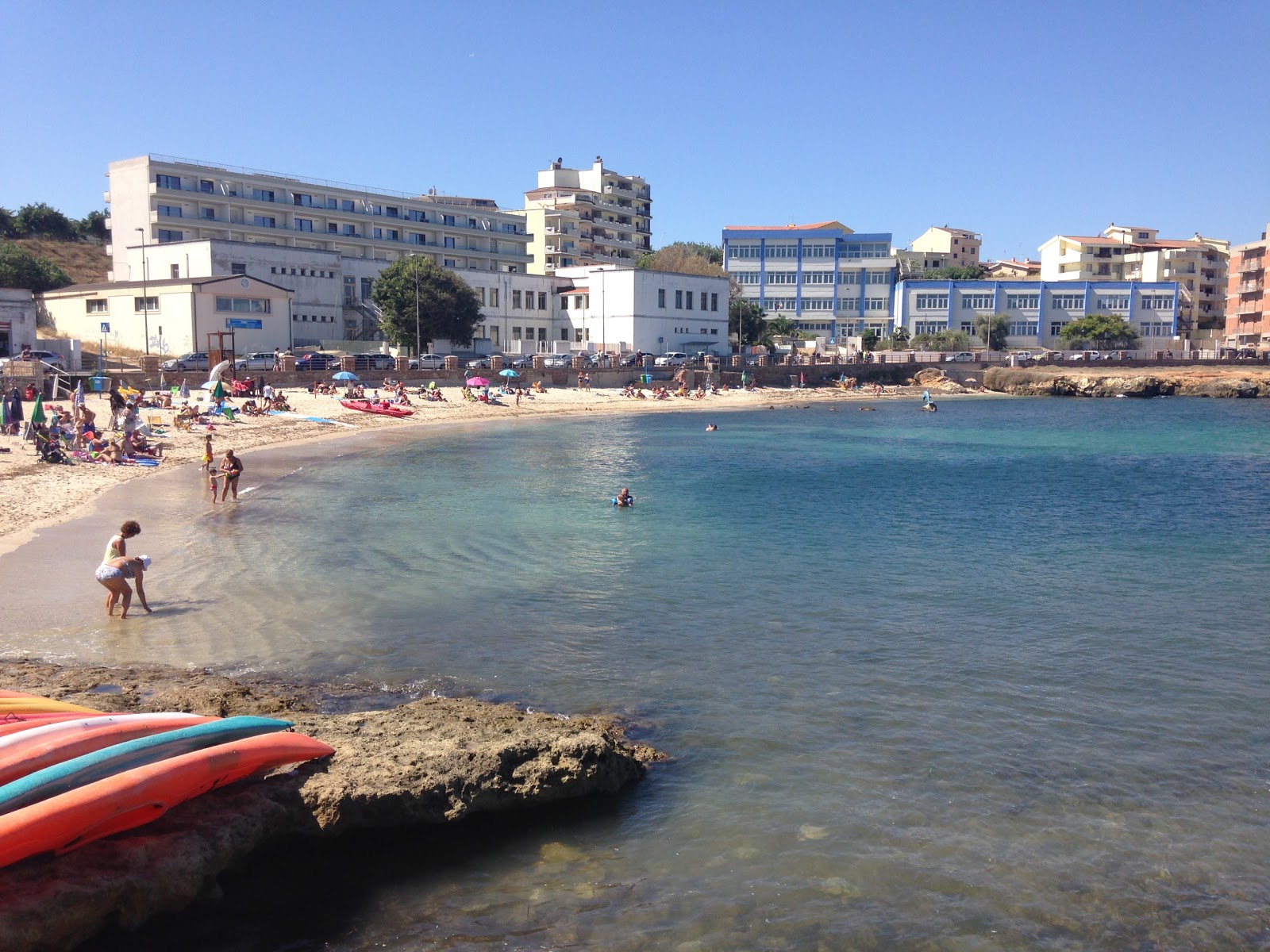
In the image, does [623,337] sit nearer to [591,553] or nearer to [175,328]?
[175,328]

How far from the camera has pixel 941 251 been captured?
440ft

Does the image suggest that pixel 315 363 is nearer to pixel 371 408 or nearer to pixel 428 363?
pixel 371 408

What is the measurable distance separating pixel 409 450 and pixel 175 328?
27432 millimetres

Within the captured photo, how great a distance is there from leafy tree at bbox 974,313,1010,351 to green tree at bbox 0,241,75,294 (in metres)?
84.1

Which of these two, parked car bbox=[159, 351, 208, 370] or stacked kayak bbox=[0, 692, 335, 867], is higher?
parked car bbox=[159, 351, 208, 370]

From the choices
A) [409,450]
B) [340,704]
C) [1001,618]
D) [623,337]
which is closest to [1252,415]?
[623,337]

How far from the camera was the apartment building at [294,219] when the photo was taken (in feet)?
248

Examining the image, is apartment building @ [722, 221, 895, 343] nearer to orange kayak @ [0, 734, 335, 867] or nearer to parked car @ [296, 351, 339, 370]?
parked car @ [296, 351, 339, 370]

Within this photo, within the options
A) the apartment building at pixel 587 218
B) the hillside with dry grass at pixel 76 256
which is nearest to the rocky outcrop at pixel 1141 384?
the apartment building at pixel 587 218

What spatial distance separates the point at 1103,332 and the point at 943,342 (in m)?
16.5

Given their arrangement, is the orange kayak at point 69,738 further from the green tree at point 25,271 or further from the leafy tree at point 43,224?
the leafy tree at point 43,224

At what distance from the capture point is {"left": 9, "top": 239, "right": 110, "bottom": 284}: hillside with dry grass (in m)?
88.2

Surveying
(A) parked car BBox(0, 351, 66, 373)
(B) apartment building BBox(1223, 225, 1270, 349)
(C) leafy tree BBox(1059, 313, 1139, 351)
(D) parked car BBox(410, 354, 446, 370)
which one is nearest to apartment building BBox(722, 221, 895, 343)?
(C) leafy tree BBox(1059, 313, 1139, 351)

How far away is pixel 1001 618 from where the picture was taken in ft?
51.5
